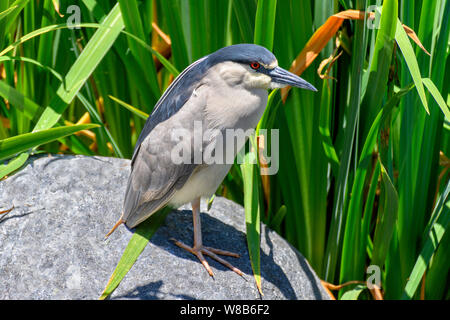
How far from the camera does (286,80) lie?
5.59ft

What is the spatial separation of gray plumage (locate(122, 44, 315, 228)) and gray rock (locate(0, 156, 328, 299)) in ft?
0.51

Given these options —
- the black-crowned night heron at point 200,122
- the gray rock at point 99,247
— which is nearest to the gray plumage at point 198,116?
the black-crowned night heron at point 200,122

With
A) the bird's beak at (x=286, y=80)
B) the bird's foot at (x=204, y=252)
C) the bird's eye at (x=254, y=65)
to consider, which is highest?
the bird's eye at (x=254, y=65)

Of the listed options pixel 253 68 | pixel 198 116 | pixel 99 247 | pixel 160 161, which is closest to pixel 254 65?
pixel 253 68

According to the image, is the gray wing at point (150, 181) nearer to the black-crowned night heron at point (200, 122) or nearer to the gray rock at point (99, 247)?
the black-crowned night heron at point (200, 122)

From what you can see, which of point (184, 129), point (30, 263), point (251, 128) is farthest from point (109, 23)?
point (30, 263)

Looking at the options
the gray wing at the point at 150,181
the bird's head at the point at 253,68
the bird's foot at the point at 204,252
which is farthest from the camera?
the bird's foot at the point at 204,252

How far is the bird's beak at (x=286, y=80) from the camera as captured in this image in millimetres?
1699

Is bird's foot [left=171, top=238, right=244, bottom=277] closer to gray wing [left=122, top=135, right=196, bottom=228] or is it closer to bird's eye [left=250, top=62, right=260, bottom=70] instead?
gray wing [left=122, top=135, right=196, bottom=228]

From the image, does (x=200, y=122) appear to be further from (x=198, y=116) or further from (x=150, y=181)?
(x=150, y=181)

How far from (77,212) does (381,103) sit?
45.9 inches

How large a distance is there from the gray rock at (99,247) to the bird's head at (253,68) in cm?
65

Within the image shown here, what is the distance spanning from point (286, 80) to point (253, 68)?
114mm

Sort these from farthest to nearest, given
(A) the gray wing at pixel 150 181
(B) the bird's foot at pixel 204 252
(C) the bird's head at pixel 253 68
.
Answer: (B) the bird's foot at pixel 204 252, (A) the gray wing at pixel 150 181, (C) the bird's head at pixel 253 68
